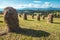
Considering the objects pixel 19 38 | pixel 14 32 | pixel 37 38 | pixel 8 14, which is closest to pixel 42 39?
pixel 37 38

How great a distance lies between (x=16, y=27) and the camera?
74.0 feet

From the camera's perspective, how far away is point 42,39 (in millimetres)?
18297

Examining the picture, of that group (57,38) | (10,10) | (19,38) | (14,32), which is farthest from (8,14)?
(57,38)

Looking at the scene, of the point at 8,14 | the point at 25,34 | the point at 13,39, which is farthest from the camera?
the point at 8,14

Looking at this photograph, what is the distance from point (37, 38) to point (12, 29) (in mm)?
4141

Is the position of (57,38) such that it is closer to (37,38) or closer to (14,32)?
(37,38)

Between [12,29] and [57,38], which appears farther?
[12,29]

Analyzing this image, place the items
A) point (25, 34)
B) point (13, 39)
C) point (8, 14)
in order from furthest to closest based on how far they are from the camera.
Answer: point (8, 14)
point (25, 34)
point (13, 39)

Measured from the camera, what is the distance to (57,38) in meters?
18.8

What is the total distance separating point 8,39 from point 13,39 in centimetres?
50

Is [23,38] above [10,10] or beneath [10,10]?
beneath

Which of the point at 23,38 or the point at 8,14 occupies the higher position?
the point at 8,14

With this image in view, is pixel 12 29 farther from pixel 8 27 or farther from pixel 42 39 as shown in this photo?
pixel 42 39

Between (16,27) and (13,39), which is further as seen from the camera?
(16,27)
